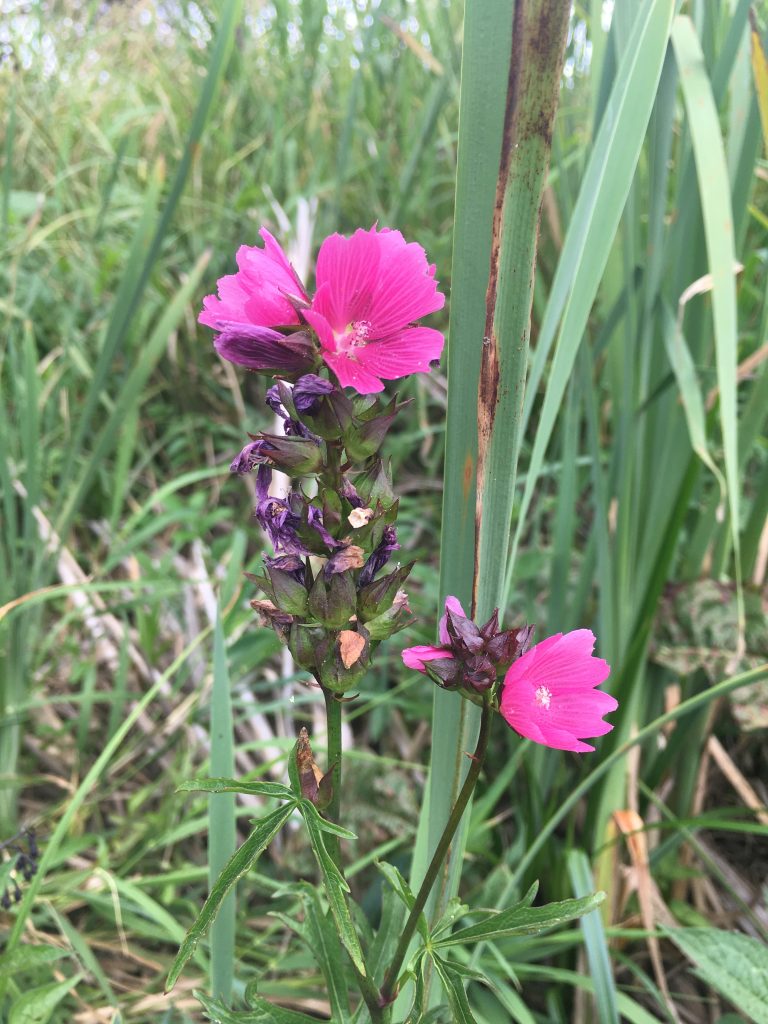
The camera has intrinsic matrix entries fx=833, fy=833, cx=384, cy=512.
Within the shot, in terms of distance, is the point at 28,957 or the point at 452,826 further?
the point at 28,957

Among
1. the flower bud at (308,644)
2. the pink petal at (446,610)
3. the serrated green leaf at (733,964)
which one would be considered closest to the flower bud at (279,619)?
the flower bud at (308,644)

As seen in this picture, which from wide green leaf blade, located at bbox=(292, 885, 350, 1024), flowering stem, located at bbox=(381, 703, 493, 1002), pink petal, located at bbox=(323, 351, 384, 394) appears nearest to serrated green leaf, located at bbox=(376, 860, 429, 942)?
flowering stem, located at bbox=(381, 703, 493, 1002)

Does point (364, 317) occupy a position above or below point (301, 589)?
above

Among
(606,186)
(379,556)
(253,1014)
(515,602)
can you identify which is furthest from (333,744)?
(515,602)

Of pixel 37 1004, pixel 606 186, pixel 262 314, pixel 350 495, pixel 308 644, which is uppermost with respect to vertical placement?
pixel 606 186

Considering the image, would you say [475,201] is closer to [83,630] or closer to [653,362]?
[653,362]

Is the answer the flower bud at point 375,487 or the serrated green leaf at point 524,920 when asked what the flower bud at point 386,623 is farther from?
the serrated green leaf at point 524,920

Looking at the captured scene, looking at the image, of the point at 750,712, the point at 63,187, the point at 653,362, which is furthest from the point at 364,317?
the point at 63,187

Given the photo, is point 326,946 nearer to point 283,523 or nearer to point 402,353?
point 283,523
